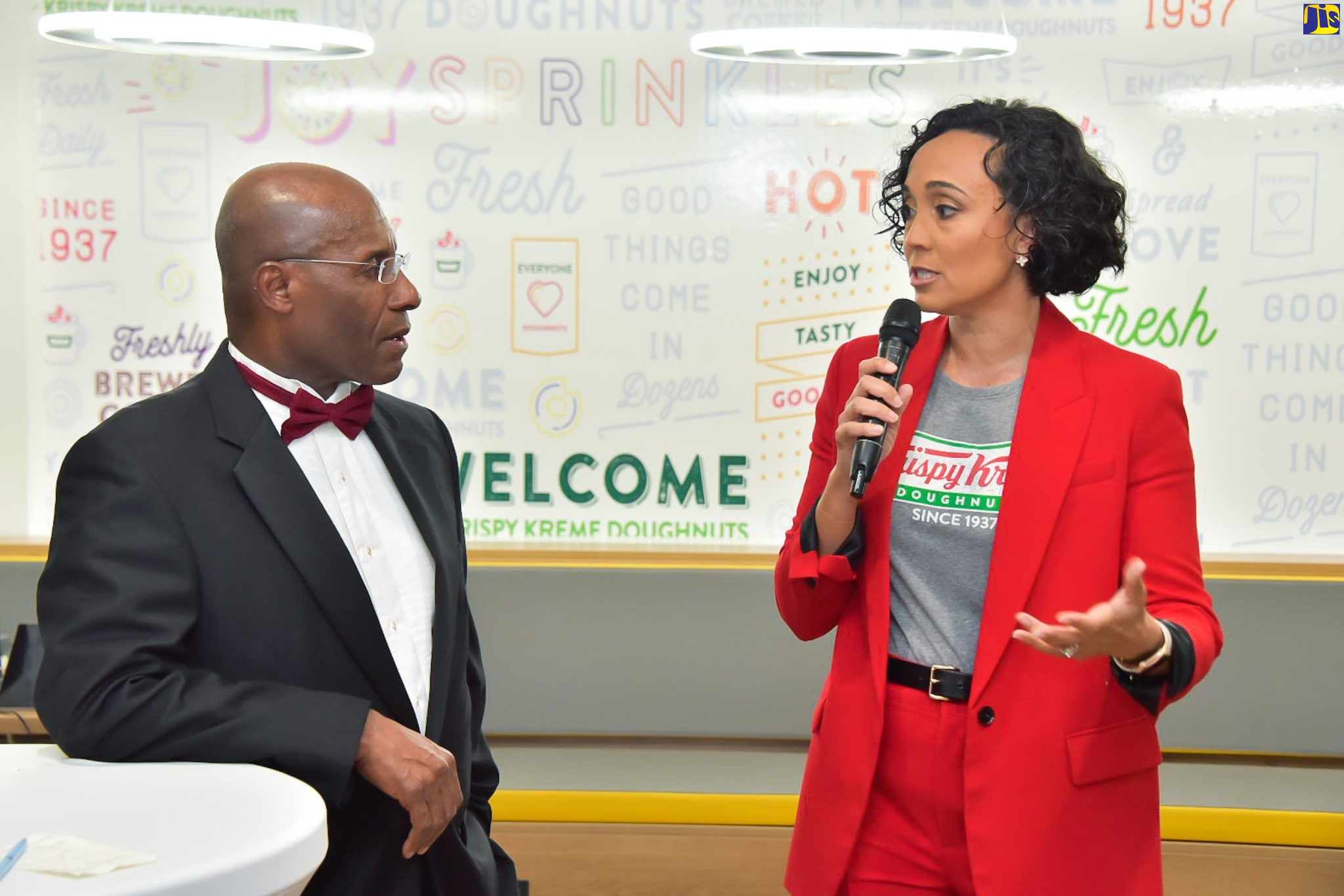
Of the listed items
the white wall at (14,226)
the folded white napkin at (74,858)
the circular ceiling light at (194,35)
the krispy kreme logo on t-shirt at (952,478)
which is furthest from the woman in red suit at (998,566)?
the white wall at (14,226)

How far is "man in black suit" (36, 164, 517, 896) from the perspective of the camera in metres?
1.45

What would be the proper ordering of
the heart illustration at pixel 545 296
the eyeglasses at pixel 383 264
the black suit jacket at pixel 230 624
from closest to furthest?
the black suit jacket at pixel 230 624
the eyeglasses at pixel 383 264
the heart illustration at pixel 545 296

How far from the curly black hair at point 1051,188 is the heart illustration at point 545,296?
2434mm

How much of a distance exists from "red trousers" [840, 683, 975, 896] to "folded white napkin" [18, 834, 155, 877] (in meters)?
1.04

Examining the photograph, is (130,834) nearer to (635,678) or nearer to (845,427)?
(845,427)

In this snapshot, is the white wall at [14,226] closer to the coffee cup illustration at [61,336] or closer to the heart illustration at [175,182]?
the coffee cup illustration at [61,336]

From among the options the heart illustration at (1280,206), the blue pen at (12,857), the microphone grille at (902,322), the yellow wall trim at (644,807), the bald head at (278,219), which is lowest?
the yellow wall trim at (644,807)

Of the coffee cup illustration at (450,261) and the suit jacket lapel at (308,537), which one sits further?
the coffee cup illustration at (450,261)

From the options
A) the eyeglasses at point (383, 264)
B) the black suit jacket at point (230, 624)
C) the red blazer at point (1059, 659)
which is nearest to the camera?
the black suit jacket at point (230, 624)

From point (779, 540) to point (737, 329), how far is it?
2.43 feet

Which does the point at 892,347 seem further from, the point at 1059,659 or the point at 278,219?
the point at 278,219

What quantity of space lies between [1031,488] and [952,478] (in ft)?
0.39

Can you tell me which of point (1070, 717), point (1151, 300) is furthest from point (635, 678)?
point (1070, 717)

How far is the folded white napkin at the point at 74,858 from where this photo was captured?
0.97m
